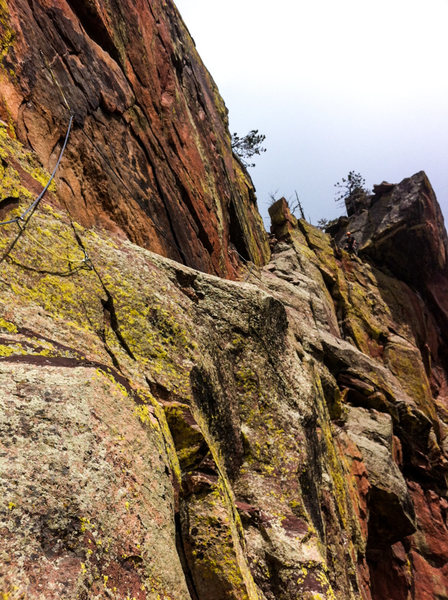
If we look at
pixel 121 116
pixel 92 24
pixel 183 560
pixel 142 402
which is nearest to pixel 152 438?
pixel 142 402

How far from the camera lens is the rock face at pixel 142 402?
3623 mm

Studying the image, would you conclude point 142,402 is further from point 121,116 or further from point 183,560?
point 121,116

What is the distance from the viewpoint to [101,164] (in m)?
9.81

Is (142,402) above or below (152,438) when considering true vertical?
above

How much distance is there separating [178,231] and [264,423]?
7.04m

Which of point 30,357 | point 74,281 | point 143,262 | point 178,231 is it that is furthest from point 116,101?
point 30,357

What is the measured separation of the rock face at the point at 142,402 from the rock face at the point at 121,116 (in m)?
0.07

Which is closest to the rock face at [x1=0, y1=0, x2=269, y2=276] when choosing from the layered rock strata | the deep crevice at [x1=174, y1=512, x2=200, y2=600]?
the layered rock strata

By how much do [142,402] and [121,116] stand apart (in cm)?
916

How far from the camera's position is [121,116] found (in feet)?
37.2

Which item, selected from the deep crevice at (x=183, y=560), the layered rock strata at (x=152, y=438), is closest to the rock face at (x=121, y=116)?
the layered rock strata at (x=152, y=438)

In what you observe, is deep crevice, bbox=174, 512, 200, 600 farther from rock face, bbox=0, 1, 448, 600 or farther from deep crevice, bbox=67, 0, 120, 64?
deep crevice, bbox=67, 0, 120, 64

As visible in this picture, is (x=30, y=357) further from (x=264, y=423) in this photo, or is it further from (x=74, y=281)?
(x=264, y=423)

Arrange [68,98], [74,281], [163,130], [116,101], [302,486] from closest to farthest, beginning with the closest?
[74,281] → [302,486] → [68,98] → [116,101] → [163,130]
